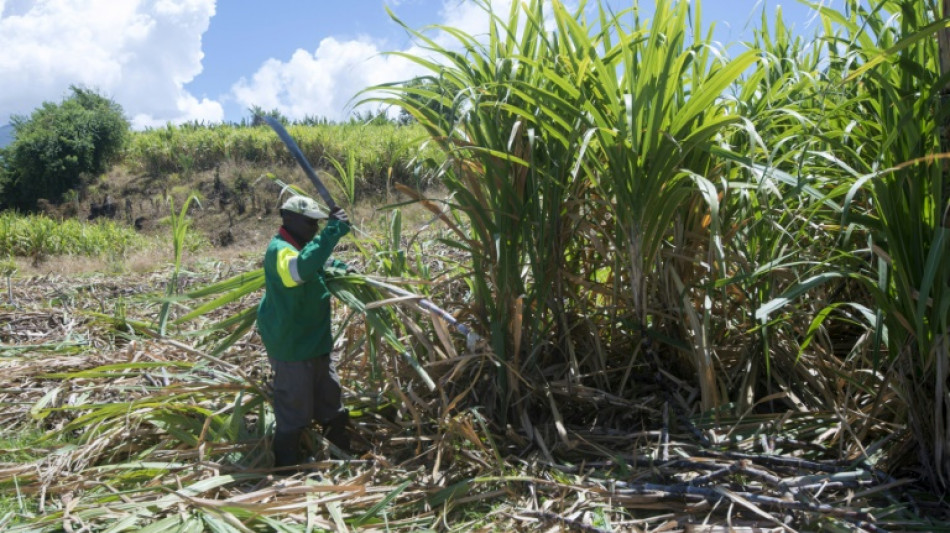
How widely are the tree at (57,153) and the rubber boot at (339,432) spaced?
838 inches

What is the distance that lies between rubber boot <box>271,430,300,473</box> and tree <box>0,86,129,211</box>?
21.3 metres

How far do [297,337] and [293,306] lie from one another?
0.12m

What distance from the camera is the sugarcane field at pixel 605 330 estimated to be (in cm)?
199

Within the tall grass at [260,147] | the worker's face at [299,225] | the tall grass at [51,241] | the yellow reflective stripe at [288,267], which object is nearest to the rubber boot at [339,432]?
the yellow reflective stripe at [288,267]

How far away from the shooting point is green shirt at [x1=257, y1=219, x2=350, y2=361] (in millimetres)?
→ 2677

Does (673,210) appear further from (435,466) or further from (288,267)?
(288,267)

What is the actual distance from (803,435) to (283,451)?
1815 millimetres

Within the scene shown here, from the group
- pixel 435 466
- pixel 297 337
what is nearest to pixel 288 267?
pixel 297 337

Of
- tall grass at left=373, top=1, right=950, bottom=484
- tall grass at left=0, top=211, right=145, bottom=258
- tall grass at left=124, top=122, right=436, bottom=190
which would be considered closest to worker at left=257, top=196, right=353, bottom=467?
tall grass at left=373, top=1, right=950, bottom=484

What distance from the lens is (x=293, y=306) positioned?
2750 millimetres

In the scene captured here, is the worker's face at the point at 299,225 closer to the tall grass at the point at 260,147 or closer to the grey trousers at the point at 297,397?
the grey trousers at the point at 297,397

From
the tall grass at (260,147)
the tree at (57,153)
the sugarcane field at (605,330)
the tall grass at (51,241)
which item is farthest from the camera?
the tree at (57,153)

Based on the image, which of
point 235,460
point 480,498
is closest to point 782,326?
point 480,498

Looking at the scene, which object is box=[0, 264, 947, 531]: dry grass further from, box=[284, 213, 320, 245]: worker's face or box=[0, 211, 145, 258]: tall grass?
box=[0, 211, 145, 258]: tall grass
